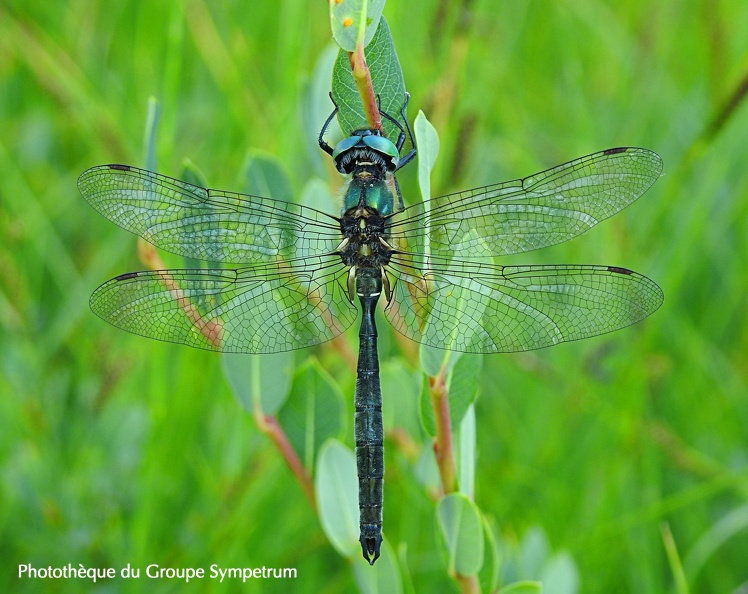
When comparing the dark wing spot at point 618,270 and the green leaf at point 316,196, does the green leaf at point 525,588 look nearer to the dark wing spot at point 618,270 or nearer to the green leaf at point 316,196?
the dark wing spot at point 618,270

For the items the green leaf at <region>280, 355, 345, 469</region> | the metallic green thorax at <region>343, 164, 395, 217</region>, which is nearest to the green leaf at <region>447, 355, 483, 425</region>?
the green leaf at <region>280, 355, 345, 469</region>

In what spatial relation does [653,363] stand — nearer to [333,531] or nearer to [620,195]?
[620,195]

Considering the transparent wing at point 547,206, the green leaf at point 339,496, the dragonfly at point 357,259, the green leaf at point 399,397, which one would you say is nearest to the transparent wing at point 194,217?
the dragonfly at point 357,259

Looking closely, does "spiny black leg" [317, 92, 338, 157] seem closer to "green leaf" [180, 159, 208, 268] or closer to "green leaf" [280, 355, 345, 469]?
"green leaf" [180, 159, 208, 268]

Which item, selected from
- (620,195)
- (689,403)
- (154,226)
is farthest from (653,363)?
(154,226)

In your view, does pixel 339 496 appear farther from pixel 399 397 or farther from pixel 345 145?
pixel 345 145

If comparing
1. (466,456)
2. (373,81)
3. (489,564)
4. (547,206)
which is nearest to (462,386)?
(466,456)
